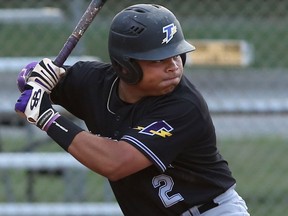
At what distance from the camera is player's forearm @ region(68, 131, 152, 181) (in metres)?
4.13

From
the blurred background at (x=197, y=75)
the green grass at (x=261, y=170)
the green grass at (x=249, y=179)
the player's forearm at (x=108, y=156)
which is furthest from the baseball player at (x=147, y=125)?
the green grass at (x=261, y=170)

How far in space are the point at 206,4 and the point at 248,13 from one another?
1.06 feet

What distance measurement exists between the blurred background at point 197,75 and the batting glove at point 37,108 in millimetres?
2209

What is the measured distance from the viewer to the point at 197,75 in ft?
24.6

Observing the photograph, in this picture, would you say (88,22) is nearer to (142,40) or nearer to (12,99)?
(142,40)

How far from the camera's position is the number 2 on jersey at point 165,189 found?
433 centimetres

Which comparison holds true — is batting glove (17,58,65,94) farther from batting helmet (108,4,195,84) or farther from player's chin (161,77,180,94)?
player's chin (161,77,180,94)

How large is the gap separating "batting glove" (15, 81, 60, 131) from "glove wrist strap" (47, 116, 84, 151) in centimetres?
2

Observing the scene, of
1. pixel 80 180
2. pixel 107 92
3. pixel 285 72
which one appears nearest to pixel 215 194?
pixel 107 92

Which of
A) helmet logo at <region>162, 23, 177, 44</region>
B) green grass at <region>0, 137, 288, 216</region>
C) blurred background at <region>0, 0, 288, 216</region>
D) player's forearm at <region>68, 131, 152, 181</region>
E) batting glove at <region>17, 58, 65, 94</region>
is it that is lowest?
green grass at <region>0, 137, 288, 216</region>

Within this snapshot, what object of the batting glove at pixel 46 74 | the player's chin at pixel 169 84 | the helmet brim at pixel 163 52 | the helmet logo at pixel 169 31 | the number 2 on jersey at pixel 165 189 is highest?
the helmet logo at pixel 169 31

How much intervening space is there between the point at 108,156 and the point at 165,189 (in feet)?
1.18

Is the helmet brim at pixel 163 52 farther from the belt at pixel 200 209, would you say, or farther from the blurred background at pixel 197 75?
the blurred background at pixel 197 75

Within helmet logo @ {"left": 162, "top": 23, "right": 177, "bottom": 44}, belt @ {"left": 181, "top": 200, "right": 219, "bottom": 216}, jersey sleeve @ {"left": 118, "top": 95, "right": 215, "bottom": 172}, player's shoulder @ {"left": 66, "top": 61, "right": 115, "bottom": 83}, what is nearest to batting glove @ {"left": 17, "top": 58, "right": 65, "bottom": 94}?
player's shoulder @ {"left": 66, "top": 61, "right": 115, "bottom": 83}
